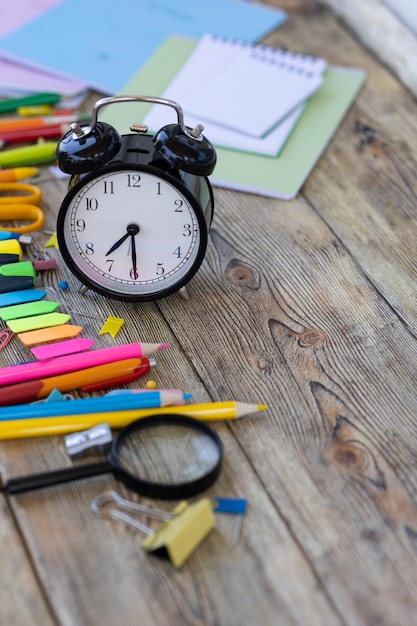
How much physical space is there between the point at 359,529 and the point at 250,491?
122 millimetres

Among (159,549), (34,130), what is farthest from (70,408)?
(34,130)

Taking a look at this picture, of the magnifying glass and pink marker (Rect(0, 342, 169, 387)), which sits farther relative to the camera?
pink marker (Rect(0, 342, 169, 387))

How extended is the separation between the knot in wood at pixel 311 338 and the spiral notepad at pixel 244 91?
415 millimetres

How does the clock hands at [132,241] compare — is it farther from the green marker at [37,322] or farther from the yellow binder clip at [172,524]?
the yellow binder clip at [172,524]

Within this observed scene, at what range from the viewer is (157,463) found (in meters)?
0.88

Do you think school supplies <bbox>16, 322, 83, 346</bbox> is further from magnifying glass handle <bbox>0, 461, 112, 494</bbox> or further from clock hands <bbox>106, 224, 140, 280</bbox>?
magnifying glass handle <bbox>0, 461, 112, 494</bbox>

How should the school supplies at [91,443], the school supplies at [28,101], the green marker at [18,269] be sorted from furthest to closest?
the school supplies at [28,101] < the green marker at [18,269] < the school supplies at [91,443]

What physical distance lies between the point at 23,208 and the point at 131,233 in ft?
0.90

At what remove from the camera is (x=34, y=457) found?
0.91 metres

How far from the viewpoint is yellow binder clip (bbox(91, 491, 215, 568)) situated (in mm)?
812

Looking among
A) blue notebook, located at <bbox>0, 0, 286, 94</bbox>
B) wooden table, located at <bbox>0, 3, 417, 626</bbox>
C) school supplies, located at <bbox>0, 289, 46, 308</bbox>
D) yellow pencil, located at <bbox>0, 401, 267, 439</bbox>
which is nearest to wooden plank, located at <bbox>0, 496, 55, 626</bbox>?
wooden table, located at <bbox>0, 3, 417, 626</bbox>

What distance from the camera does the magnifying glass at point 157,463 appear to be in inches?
34.0

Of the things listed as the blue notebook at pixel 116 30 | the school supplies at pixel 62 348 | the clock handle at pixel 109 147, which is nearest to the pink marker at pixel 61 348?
the school supplies at pixel 62 348

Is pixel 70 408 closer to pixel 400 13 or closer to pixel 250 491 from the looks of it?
pixel 250 491
